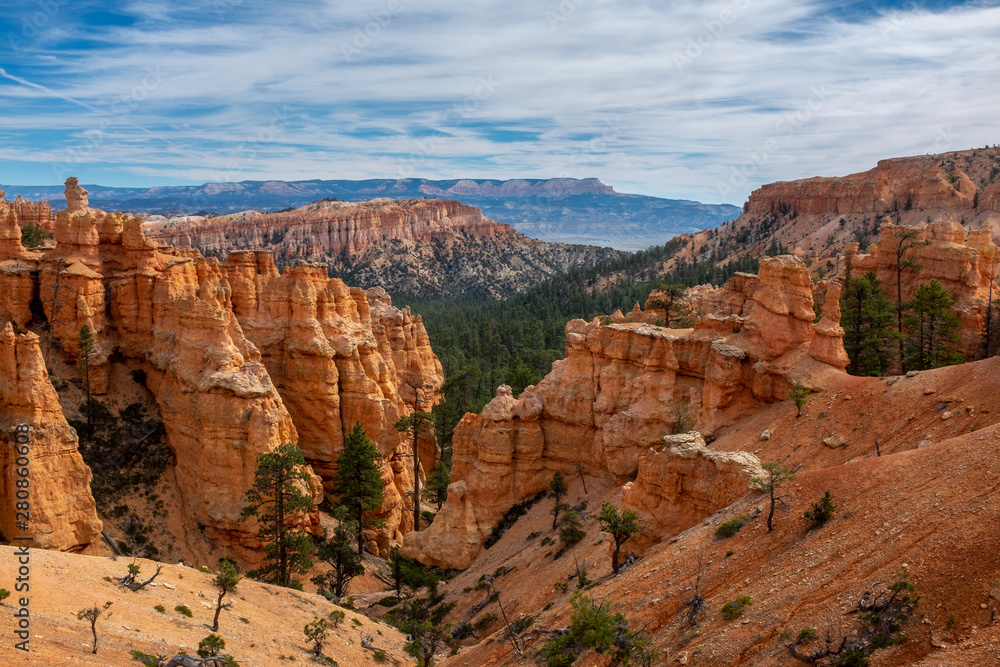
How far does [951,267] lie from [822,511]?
34.7 metres

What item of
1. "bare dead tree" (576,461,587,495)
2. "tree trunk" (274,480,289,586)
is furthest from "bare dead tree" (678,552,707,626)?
"tree trunk" (274,480,289,586)

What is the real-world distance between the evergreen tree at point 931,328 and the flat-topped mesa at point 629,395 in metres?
9.34

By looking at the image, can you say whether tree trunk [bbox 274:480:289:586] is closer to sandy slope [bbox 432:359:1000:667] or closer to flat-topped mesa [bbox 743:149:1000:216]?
sandy slope [bbox 432:359:1000:667]

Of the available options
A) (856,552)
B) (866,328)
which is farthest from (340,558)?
(866,328)

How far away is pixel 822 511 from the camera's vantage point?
17.8 meters

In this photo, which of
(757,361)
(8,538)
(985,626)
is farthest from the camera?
(757,361)

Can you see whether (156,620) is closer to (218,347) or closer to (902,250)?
(218,347)

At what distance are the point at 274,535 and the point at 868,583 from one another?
93.1 feet

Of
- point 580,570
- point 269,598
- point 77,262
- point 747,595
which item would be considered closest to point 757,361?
point 580,570

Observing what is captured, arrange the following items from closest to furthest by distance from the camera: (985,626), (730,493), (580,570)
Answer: (985,626) < (730,493) < (580,570)

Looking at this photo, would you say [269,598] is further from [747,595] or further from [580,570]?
[747,595]

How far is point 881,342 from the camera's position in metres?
39.9

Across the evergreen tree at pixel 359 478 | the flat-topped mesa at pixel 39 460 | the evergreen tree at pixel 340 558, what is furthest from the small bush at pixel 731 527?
the flat-topped mesa at pixel 39 460

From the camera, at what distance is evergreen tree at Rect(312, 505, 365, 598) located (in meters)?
34.9
